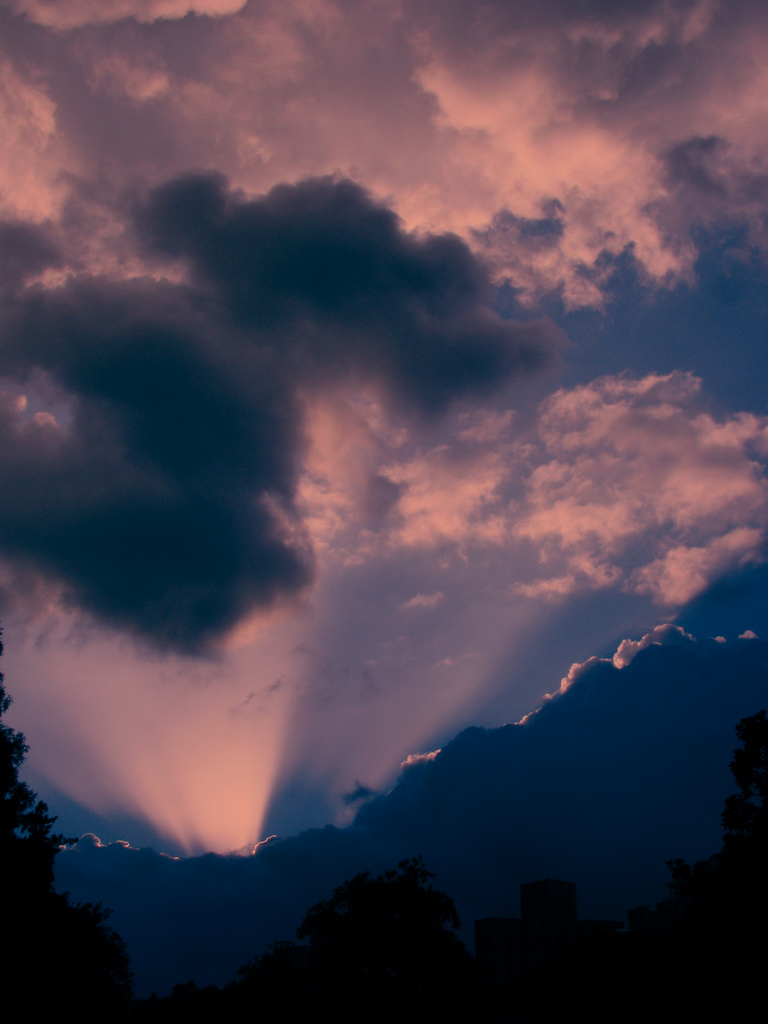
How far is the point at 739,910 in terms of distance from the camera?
25.7m

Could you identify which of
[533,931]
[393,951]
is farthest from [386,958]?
[533,931]

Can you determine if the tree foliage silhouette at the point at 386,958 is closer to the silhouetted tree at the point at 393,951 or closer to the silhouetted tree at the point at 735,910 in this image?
the silhouetted tree at the point at 393,951

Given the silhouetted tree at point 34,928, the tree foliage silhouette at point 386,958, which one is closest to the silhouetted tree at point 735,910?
the silhouetted tree at point 34,928

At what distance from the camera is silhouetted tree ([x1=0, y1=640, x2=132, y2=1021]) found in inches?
973

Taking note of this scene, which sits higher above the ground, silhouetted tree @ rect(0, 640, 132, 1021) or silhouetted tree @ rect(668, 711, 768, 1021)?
silhouetted tree @ rect(0, 640, 132, 1021)

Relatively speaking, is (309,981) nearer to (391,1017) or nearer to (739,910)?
(391,1017)

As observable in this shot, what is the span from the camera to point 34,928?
25.3 metres

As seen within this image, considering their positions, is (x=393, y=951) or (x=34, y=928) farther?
(x=393, y=951)

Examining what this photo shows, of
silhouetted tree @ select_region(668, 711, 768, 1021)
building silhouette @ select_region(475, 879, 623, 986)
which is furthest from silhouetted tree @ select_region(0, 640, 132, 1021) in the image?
building silhouette @ select_region(475, 879, 623, 986)

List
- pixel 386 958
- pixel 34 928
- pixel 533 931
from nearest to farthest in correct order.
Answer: pixel 34 928, pixel 386 958, pixel 533 931

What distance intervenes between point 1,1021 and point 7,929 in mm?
3305

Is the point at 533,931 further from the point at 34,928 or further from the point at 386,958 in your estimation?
the point at 34,928

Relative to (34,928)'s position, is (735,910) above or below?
below

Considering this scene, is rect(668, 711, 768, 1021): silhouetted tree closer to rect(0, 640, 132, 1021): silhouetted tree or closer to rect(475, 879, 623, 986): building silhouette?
rect(0, 640, 132, 1021): silhouetted tree
